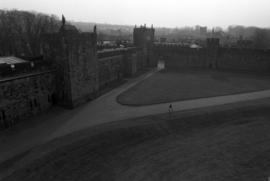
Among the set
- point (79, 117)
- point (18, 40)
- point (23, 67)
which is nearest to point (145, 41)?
point (18, 40)

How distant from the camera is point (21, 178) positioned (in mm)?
10570

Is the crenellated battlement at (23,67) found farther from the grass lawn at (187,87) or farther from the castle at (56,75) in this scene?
the grass lawn at (187,87)

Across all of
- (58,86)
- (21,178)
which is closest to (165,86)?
(58,86)

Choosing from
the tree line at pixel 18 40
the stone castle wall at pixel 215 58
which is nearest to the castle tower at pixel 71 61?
the tree line at pixel 18 40

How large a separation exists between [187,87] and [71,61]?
16.0 meters

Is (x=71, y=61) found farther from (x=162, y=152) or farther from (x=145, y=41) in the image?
(x=145, y=41)

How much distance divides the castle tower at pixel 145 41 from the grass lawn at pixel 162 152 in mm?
31015

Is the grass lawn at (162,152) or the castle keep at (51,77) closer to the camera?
the grass lawn at (162,152)

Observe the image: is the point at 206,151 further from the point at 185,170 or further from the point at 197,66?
the point at 197,66

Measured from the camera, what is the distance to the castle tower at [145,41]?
45688 mm

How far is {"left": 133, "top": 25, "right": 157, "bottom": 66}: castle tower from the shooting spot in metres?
45.7

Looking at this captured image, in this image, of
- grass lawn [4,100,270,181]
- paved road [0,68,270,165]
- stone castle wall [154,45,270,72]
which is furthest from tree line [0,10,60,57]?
stone castle wall [154,45,270,72]

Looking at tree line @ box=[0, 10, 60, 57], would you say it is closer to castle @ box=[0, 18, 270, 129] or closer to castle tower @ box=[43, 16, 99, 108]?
castle @ box=[0, 18, 270, 129]

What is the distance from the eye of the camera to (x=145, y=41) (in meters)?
46.0
